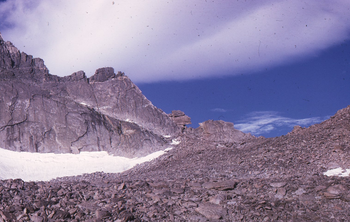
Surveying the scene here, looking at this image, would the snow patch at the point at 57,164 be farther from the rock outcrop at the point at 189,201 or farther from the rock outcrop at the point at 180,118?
the rock outcrop at the point at 189,201

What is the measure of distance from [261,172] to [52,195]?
27.9ft

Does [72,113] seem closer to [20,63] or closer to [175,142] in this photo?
[20,63]

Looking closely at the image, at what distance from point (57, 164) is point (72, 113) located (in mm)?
5733

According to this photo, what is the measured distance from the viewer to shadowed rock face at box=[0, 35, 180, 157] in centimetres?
2700

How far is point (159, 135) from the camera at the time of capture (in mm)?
29516

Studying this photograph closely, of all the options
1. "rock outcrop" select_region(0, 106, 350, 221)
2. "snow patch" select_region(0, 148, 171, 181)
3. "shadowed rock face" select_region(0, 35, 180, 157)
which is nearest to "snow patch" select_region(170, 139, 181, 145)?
"shadowed rock face" select_region(0, 35, 180, 157)

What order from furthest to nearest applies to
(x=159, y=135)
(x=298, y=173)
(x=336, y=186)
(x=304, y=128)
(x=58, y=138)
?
(x=159, y=135) → (x=58, y=138) → (x=304, y=128) → (x=298, y=173) → (x=336, y=186)

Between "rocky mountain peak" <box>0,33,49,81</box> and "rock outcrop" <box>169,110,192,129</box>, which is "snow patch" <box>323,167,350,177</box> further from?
"rocky mountain peak" <box>0,33,49,81</box>

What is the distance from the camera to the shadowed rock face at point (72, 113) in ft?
88.6

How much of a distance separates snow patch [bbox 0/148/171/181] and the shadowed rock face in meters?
0.89

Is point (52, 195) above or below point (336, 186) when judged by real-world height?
above

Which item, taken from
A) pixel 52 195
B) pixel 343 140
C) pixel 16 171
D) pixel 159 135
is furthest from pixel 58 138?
pixel 343 140

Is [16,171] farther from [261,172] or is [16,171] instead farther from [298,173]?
[298,173]

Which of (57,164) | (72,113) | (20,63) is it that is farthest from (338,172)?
(20,63)
